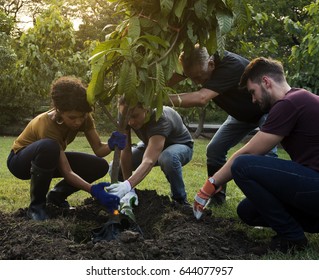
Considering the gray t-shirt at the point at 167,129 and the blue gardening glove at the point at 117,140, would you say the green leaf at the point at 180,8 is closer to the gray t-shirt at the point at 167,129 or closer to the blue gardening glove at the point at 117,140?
the blue gardening glove at the point at 117,140

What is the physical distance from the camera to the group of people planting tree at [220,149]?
3.00m

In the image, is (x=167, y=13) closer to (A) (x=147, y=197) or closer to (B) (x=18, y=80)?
(A) (x=147, y=197)

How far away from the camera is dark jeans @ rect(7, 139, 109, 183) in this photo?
3.63m

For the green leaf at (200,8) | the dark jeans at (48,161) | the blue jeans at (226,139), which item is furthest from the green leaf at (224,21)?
the blue jeans at (226,139)

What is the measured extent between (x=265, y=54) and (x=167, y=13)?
1284 cm

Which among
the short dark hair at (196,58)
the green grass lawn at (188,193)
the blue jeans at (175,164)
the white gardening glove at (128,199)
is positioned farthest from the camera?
the blue jeans at (175,164)

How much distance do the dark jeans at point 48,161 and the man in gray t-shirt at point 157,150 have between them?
0.25 m

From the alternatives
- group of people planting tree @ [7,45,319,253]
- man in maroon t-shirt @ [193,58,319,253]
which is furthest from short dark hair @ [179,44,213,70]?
man in maroon t-shirt @ [193,58,319,253]

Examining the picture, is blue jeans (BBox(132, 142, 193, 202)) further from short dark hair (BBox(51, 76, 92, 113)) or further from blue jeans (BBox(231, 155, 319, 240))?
blue jeans (BBox(231, 155, 319, 240))

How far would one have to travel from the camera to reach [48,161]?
11.9 ft

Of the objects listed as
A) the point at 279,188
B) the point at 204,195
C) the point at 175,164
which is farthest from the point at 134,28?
the point at 175,164

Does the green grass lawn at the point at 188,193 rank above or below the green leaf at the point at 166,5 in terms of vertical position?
below

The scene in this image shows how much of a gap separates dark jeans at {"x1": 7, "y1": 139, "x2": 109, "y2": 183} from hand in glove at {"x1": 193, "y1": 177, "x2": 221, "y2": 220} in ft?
3.63

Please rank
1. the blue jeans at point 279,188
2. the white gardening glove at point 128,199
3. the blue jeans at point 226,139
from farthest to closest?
the blue jeans at point 226,139, the white gardening glove at point 128,199, the blue jeans at point 279,188
